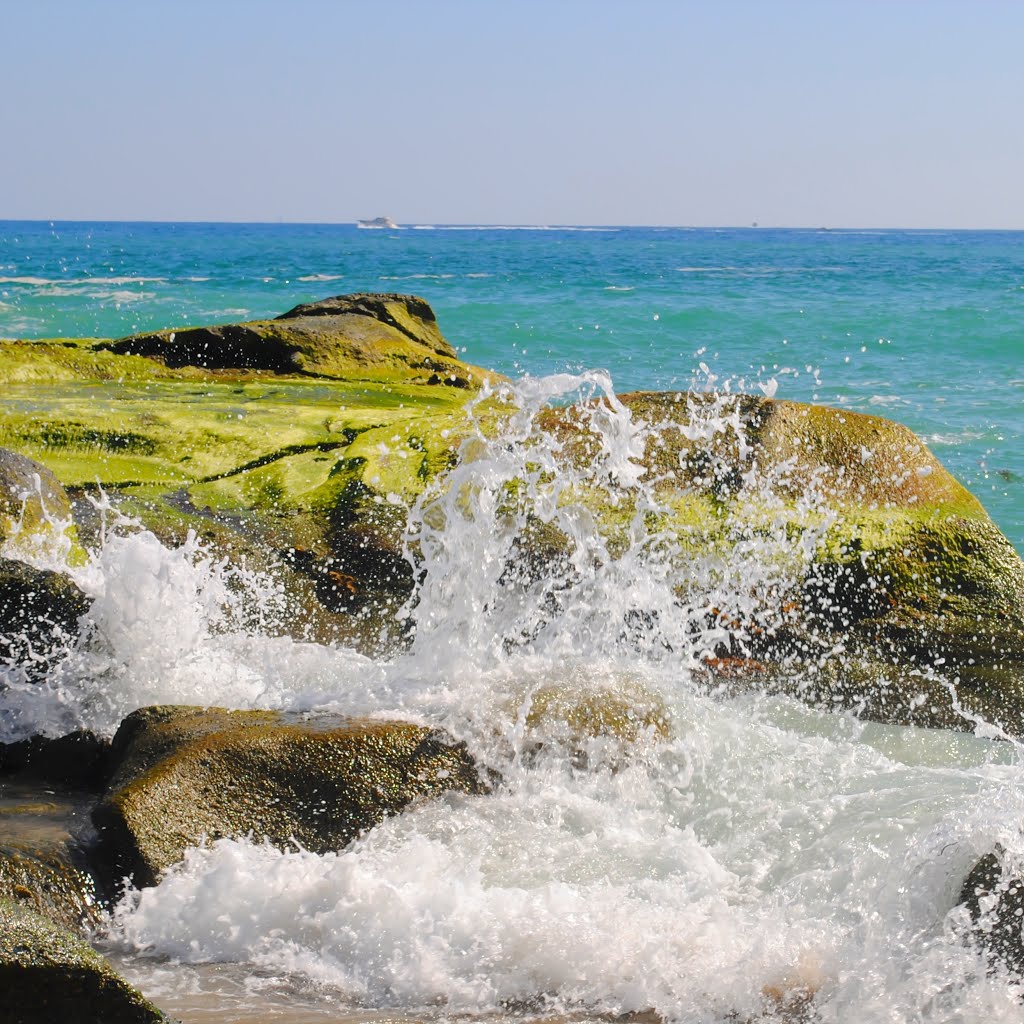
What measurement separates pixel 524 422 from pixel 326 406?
204cm

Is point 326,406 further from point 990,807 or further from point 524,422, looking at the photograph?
point 990,807

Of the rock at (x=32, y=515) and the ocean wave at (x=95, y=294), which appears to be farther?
the ocean wave at (x=95, y=294)

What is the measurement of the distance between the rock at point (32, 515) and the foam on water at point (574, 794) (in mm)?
492

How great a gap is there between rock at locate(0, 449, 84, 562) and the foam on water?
0.49 m

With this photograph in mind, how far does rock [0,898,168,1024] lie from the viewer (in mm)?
2230

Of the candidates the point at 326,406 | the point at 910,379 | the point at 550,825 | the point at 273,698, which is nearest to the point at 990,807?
the point at 550,825

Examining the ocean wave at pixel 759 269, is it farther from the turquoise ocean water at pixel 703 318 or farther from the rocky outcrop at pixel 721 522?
the rocky outcrop at pixel 721 522

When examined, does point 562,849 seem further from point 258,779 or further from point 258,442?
point 258,442

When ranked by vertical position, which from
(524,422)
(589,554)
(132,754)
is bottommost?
(132,754)

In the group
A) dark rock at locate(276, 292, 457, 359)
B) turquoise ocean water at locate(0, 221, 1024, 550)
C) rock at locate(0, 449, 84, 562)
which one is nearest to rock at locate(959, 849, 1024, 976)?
turquoise ocean water at locate(0, 221, 1024, 550)

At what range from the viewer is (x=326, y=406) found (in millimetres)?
7109

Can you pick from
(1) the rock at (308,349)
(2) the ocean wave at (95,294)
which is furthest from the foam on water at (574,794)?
(2) the ocean wave at (95,294)

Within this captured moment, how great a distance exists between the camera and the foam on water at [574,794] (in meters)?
3.09

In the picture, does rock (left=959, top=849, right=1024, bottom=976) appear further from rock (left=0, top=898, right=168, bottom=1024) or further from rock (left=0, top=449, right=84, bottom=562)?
rock (left=0, top=449, right=84, bottom=562)
